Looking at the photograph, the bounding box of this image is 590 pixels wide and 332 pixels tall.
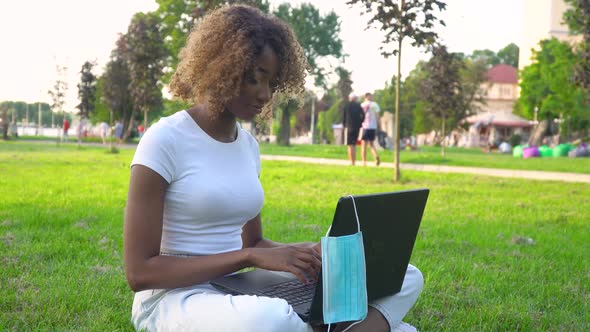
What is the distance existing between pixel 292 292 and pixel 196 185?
0.53 metres

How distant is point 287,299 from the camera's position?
2395mm

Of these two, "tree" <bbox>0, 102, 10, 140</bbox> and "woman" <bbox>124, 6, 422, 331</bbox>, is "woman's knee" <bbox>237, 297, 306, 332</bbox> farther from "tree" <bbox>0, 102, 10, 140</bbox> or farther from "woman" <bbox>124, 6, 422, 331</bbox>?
"tree" <bbox>0, 102, 10, 140</bbox>

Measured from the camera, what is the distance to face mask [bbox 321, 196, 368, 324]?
2.02 metres

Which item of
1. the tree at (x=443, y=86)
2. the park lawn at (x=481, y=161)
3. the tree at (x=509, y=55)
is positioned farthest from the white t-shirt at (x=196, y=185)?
the tree at (x=509, y=55)

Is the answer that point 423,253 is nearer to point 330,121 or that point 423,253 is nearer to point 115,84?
point 115,84

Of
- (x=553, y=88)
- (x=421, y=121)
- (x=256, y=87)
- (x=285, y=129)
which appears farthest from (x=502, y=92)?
(x=256, y=87)

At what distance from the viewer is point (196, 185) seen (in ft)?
7.74

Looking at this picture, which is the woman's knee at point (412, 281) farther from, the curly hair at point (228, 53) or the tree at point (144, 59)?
the tree at point (144, 59)

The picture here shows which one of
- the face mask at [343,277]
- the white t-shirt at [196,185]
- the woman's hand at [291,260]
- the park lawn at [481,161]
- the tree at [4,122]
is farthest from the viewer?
the tree at [4,122]

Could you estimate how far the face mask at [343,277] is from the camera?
202cm

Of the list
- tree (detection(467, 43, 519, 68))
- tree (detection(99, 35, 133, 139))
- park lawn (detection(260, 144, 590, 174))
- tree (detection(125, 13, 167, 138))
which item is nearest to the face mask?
park lawn (detection(260, 144, 590, 174))

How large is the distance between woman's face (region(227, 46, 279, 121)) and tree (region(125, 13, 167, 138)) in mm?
18928

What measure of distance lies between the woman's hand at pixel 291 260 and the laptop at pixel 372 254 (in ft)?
0.22

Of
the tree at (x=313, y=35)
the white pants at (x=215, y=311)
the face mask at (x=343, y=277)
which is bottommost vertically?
the white pants at (x=215, y=311)
